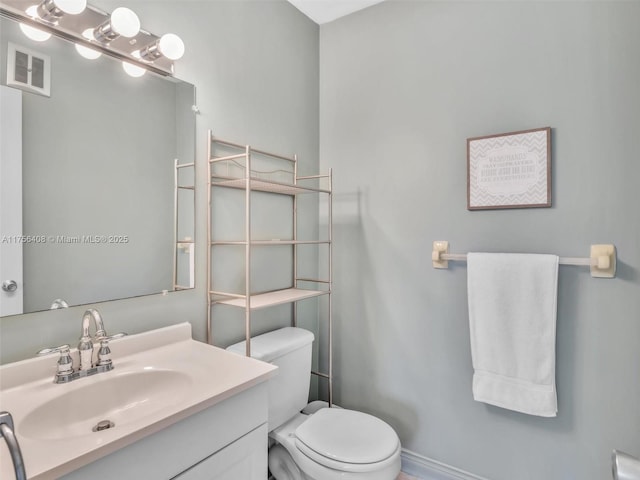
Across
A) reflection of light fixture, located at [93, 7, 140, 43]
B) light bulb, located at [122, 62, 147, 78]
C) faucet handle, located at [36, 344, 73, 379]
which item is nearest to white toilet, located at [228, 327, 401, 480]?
faucet handle, located at [36, 344, 73, 379]

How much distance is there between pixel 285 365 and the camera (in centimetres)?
158

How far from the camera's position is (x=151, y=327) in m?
1.29

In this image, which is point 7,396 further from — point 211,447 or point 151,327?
point 211,447

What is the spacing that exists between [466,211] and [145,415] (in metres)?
1.52

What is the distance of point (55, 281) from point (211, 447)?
69 centimetres

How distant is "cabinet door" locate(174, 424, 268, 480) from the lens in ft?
3.01

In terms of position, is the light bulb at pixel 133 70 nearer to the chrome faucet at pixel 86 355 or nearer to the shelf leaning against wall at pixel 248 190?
the shelf leaning against wall at pixel 248 190

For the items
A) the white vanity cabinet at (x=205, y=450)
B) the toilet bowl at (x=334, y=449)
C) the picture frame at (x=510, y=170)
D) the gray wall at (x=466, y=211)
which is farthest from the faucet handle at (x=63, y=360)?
the picture frame at (x=510, y=170)

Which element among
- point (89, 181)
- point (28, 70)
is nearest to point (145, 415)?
point (89, 181)

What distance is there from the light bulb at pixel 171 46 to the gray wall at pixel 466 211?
3.30ft

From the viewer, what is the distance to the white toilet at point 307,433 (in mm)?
1302

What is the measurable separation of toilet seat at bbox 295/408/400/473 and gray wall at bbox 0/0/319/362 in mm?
532

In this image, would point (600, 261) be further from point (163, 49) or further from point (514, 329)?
point (163, 49)

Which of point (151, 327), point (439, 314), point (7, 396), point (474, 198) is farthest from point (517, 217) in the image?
point (7, 396)
